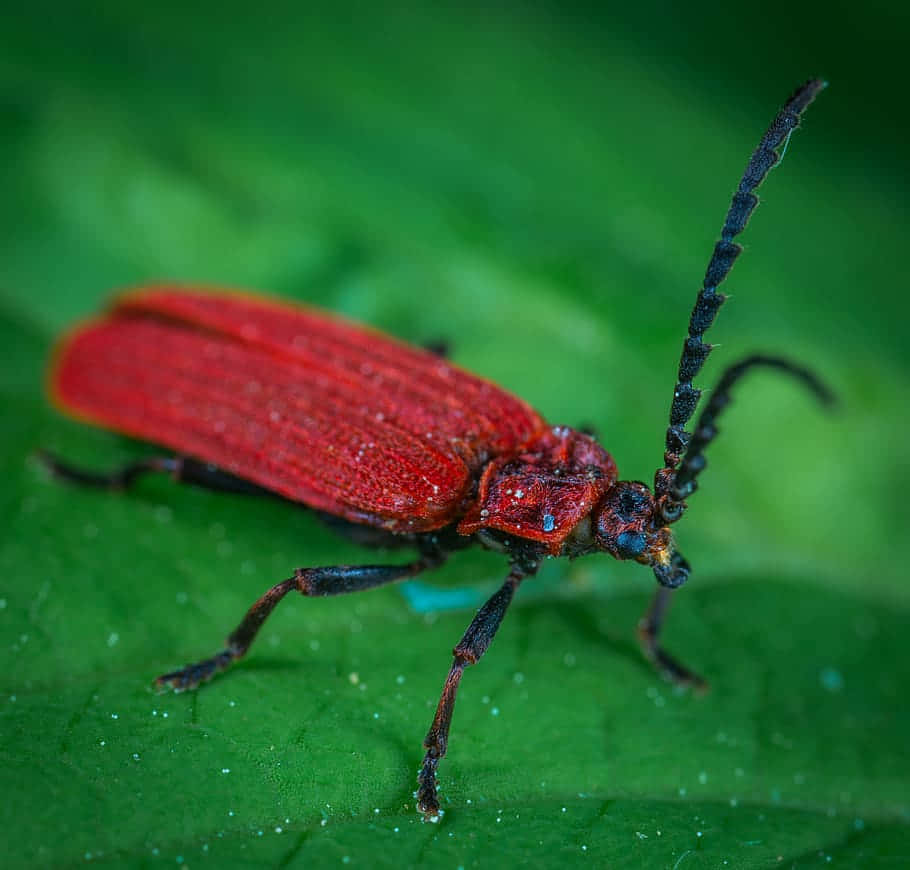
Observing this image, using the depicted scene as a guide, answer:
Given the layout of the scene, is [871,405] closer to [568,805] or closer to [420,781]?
[568,805]

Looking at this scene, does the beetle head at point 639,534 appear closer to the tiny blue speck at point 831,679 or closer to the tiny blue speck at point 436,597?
the tiny blue speck at point 436,597

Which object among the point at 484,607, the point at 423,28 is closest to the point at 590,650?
the point at 484,607

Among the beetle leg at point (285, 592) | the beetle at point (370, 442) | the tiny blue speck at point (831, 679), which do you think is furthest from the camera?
the tiny blue speck at point (831, 679)

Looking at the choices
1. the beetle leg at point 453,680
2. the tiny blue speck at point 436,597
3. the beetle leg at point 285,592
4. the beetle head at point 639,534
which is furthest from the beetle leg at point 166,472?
the beetle head at point 639,534

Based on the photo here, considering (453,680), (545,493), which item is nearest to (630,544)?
(545,493)

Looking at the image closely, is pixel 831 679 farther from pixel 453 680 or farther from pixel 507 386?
pixel 507 386

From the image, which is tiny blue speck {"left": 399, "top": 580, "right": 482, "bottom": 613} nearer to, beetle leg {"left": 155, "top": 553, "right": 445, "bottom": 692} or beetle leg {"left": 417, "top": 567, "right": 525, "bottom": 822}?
beetle leg {"left": 155, "top": 553, "right": 445, "bottom": 692}
